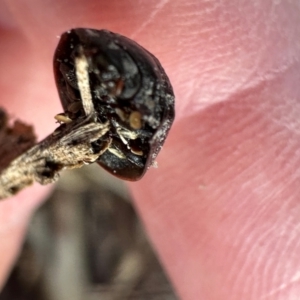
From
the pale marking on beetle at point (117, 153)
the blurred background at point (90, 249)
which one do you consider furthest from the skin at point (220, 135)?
the blurred background at point (90, 249)

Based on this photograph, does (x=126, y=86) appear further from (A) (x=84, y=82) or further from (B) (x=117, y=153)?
(B) (x=117, y=153)

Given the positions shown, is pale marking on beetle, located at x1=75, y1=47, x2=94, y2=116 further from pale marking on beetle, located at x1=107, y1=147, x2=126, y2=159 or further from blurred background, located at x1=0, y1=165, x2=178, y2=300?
blurred background, located at x1=0, y1=165, x2=178, y2=300

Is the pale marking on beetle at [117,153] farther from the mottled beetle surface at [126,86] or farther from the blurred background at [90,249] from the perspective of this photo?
the blurred background at [90,249]

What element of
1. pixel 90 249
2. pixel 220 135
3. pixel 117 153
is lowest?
pixel 90 249

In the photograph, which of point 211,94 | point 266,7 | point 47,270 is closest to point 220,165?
point 211,94

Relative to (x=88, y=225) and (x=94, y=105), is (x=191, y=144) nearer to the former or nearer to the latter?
(x=94, y=105)

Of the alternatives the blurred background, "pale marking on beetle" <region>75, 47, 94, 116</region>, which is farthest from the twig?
the blurred background

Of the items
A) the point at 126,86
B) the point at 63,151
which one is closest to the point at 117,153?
the point at 63,151
